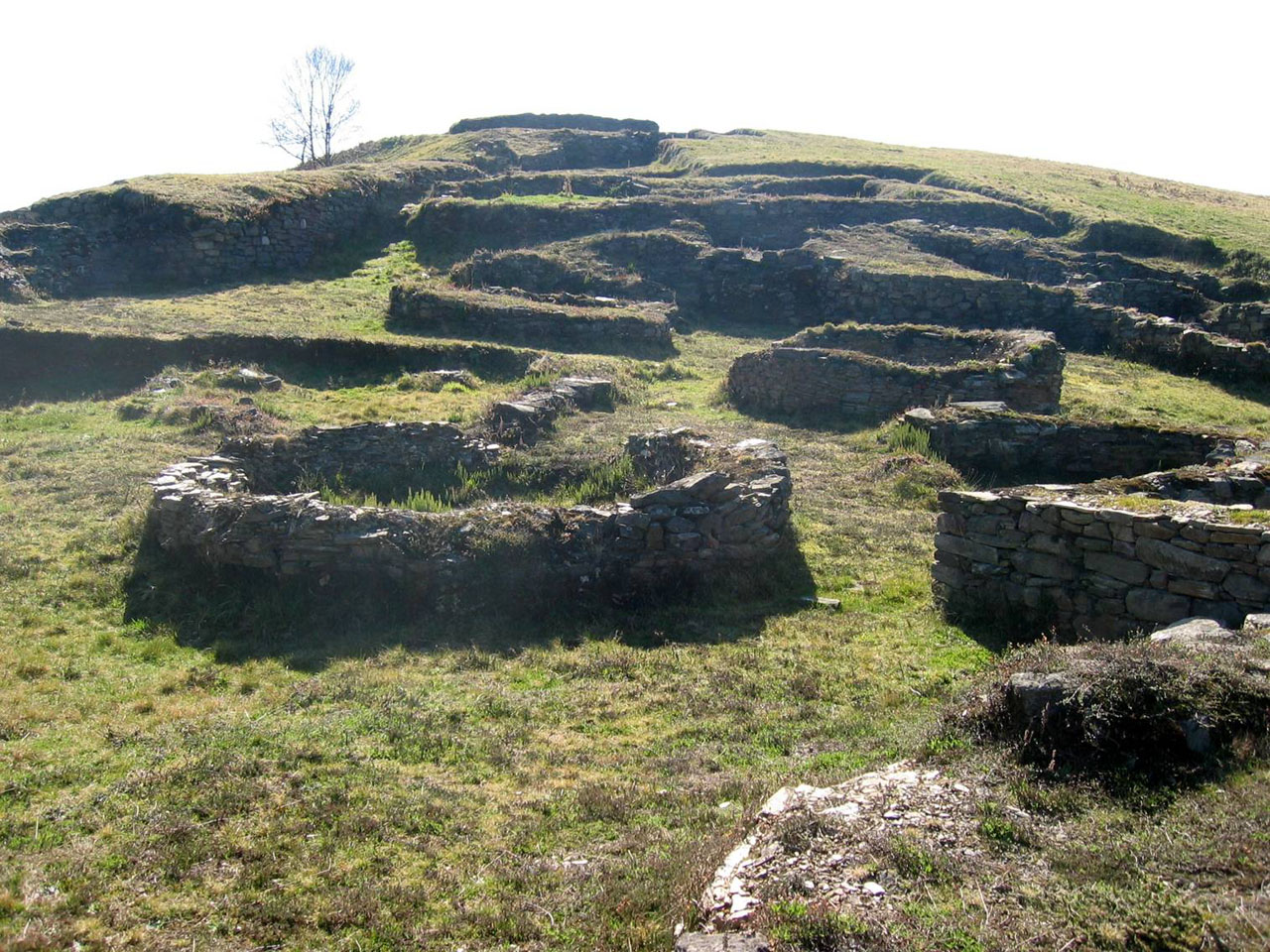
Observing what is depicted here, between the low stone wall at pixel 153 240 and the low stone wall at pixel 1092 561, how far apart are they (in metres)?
25.2

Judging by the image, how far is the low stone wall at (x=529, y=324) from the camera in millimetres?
22500

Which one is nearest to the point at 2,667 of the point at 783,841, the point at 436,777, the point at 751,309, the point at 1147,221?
the point at 436,777

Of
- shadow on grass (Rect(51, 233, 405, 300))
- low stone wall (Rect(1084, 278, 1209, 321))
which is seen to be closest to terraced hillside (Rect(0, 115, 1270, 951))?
low stone wall (Rect(1084, 278, 1209, 321))

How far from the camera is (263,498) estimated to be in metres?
9.70

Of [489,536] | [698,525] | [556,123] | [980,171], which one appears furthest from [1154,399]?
[556,123]

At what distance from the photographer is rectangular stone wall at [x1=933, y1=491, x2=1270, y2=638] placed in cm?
711

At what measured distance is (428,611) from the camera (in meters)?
9.09

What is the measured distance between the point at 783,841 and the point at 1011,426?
10.9 m

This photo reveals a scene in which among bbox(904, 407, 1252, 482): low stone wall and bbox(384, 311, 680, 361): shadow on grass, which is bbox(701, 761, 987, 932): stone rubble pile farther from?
bbox(384, 311, 680, 361): shadow on grass

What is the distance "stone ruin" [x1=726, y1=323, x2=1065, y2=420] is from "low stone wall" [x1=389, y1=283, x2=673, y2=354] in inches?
184

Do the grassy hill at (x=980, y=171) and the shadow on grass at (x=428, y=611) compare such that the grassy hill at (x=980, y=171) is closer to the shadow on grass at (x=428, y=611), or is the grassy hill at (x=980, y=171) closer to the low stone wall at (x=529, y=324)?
the low stone wall at (x=529, y=324)

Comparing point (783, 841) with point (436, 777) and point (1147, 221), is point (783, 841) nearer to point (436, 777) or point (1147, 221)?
point (436, 777)

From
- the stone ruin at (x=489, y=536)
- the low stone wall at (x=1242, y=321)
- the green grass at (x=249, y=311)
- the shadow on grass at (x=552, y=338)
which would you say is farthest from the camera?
the shadow on grass at (x=552, y=338)

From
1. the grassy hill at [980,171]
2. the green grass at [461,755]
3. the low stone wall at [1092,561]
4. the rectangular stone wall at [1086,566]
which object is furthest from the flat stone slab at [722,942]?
the grassy hill at [980,171]
